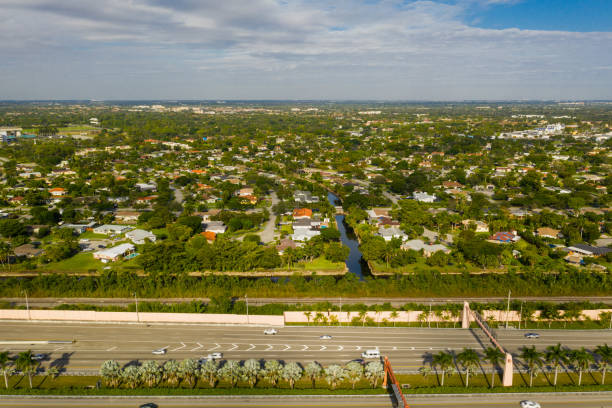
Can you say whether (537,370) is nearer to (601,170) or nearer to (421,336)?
(421,336)

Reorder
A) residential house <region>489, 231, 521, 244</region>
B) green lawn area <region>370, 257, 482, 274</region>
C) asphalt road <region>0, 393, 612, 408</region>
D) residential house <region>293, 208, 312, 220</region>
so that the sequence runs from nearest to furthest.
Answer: asphalt road <region>0, 393, 612, 408</region> < green lawn area <region>370, 257, 482, 274</region> < residential house <region>489, 231, 521, 244</region> < residential house <region>293, 208, 312, 220</region>

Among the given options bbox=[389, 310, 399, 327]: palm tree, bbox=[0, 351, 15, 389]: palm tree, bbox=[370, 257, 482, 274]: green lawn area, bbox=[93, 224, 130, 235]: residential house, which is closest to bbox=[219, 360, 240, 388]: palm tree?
bbox=[0, 351, 15, 389]: palm tree

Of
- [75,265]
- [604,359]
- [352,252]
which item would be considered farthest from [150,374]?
[352,252]

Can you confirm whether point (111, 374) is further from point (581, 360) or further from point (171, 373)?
point (581, 360)

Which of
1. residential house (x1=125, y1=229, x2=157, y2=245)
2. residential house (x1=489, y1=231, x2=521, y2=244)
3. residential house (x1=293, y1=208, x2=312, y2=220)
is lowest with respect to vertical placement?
residential house (x1=125, y1=229, x2=157, y2=245)

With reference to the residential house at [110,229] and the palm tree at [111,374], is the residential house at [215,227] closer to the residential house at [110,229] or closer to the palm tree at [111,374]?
the residential house at [110,229]

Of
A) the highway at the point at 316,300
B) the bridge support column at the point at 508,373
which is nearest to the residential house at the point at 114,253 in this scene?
the highway at the point at 316,300

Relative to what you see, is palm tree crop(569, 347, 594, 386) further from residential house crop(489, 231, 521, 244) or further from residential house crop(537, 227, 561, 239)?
residential house crop(537, 227, 561, 239)
